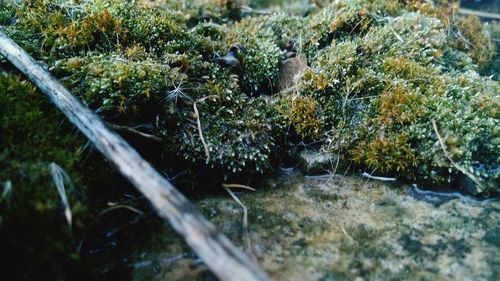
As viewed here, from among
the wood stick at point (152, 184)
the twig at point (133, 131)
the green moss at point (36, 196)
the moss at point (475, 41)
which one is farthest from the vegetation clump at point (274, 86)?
the green moss at point (36, 196)

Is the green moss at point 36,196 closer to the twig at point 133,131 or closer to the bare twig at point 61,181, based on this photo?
the bare twig at point 61,181

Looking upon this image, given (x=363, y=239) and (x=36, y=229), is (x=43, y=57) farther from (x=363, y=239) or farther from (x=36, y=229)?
(x=363, y=239)

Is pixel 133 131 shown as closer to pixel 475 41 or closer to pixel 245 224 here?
pixel 245 224

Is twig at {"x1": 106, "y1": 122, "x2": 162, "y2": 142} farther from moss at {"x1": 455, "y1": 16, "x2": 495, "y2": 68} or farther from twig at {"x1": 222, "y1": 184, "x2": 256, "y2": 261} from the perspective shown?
moss at {"x1": 455, "y1": 16, "x2": 495, "y2": 68}

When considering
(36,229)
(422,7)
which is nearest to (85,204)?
(36,229)

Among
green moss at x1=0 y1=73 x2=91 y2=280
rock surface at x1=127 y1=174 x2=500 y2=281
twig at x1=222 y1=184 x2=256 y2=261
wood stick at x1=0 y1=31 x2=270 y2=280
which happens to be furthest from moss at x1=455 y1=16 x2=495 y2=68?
green moss at x1=0 y1=73 x2=91 y2=280

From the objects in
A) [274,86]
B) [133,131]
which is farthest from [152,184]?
[274,86]
